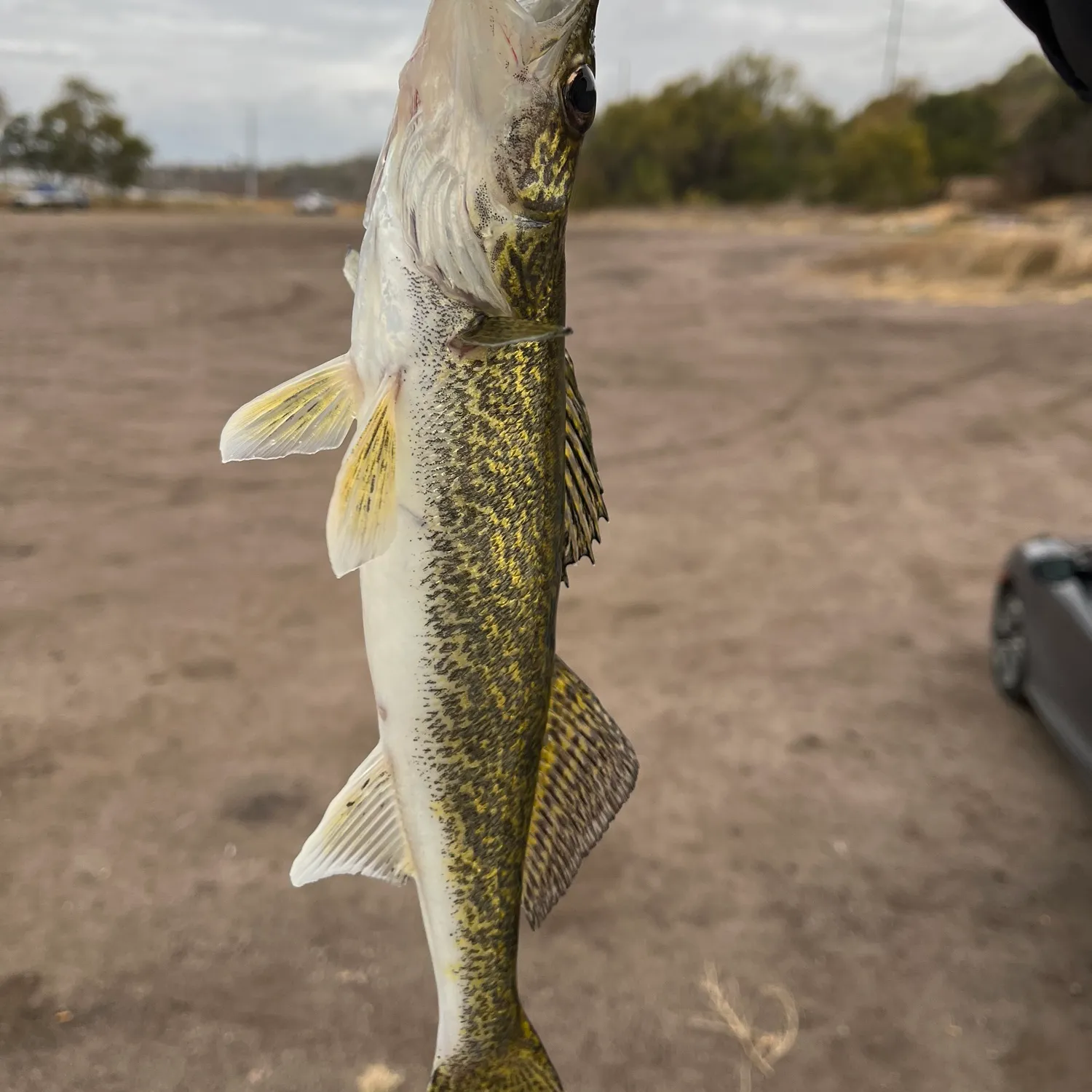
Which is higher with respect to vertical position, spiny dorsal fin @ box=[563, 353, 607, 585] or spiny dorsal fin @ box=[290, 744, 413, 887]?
spiny dorsal fin @ box=[563, 353, 607, 585]

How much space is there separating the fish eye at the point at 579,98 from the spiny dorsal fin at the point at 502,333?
291 millimetres

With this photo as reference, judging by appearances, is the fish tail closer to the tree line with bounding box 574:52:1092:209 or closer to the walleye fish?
the walleye fish

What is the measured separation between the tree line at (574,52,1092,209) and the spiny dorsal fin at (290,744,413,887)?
4940 cm

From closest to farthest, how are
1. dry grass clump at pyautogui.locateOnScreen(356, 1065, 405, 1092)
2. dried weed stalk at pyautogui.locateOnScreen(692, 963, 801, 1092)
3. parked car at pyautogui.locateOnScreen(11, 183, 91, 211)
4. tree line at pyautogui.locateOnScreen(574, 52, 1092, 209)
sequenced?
dry grass clump at pyautogui.locateOnScreen(356, 1065, 405, 1092), dried weed stalk at pyautogui.locateOnScreen(692, 963, 801, 1092), parked car at pyautogui.locateOnScreen(11, 183, 91, 211), tree line at pyautogui.locateOnScreen(574, 52, 1092, 209)

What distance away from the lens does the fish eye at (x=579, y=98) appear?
4.28 feet

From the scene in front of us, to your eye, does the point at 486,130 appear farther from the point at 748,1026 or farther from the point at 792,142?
the point at 792,142

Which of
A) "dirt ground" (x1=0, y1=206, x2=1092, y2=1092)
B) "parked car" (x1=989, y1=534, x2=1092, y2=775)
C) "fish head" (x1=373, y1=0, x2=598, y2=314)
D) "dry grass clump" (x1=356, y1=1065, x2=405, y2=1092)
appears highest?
"fish head" (x1=373, y1=0, x2=598, y2=314)

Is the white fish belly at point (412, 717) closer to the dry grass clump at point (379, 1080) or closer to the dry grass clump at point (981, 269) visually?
the dry grass clump at point (379, 1080)

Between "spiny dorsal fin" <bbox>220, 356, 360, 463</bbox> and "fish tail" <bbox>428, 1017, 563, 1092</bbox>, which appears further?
"fish tail" <bbox>428, 1017, 563, 1092</bbox>

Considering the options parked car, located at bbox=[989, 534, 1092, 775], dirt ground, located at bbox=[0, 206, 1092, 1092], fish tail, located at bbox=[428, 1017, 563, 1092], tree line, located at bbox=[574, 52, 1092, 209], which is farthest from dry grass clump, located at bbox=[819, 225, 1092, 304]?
tree line, located at bbox=[574, 52, 1092, 209]

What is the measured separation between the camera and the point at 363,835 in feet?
4.96

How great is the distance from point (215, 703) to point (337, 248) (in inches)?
869

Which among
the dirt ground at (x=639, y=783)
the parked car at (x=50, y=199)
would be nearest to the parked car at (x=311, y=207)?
the parked car at (x=50, y=199)

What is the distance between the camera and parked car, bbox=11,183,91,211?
3653 centimetres
